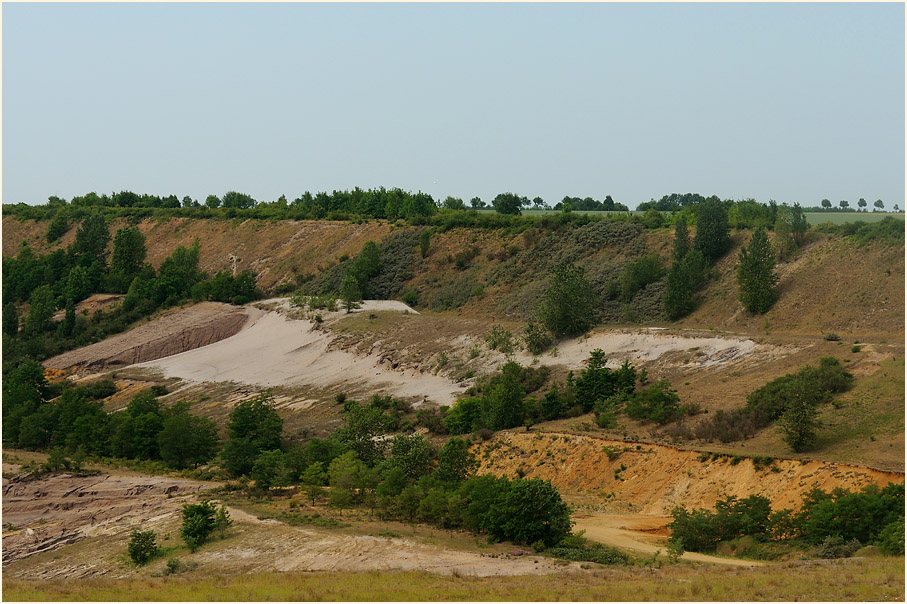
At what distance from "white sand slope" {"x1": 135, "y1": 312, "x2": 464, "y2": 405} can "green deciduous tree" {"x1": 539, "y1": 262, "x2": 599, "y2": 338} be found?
706 cm

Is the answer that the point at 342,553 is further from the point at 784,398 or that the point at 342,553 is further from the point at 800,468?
the point at 784,398

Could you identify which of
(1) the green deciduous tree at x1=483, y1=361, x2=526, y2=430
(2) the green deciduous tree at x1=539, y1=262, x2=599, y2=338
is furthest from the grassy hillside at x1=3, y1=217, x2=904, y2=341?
(1) the green deciduous tree at x1=483, y1=361, x2=526, y2=430

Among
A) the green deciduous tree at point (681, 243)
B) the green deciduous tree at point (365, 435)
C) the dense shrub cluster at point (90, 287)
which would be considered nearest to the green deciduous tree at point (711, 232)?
the green deciduous tree at point (681, 243)

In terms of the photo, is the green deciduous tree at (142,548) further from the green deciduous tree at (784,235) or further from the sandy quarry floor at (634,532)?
the green deciduous tree at (784,235)

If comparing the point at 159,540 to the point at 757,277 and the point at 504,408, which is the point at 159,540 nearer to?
the point at 504,408

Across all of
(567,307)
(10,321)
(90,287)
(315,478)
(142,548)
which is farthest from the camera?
(90,287)

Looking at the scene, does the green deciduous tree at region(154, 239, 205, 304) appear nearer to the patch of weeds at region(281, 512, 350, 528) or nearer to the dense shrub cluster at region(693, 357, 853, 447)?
the patch of weeds at region(281, 512, 350, 528)

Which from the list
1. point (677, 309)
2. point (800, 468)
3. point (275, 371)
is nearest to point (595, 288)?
point (677, 309)

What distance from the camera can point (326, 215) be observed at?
108 m

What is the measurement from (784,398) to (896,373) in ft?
16.9

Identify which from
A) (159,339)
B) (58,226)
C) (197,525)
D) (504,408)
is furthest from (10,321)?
(197,525)

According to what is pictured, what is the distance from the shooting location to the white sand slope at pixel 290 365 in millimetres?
63375

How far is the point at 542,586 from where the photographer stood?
26062 millimetres

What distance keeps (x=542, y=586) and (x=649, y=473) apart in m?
15.7
